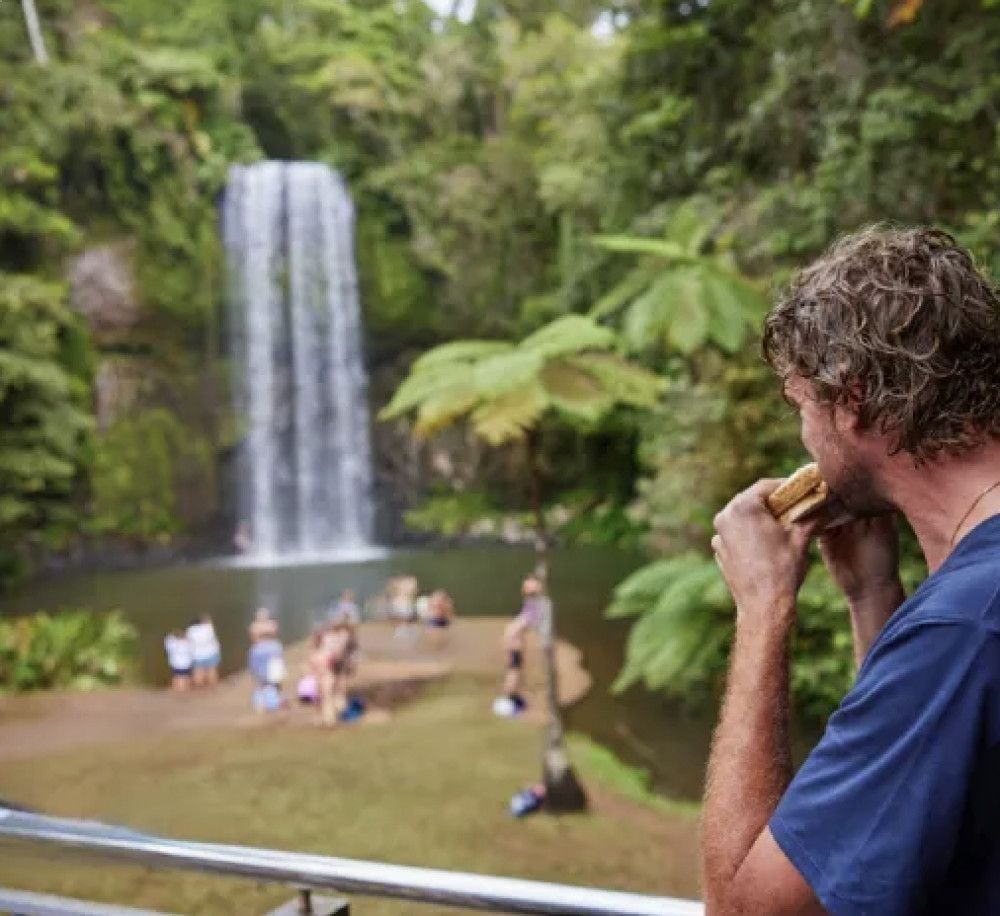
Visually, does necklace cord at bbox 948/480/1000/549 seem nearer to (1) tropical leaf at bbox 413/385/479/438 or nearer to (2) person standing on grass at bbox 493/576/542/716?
(1) tropical leaf at bbox 413/385/479/438

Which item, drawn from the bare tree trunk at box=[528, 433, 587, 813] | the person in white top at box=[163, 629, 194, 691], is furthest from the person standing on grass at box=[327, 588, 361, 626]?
the bare tree trunk at box=[528, 433, 587, 813]

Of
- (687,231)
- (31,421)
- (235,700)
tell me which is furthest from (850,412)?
(31,421)

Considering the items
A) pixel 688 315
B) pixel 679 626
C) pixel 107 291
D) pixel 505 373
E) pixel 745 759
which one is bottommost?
pixel 679 626

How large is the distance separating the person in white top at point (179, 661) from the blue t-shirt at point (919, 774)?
828 cm

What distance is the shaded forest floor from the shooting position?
18.1 feet

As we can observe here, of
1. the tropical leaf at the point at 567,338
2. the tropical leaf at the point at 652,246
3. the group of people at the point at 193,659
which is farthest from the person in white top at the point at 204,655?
the tropical leaf at the point at 652,246

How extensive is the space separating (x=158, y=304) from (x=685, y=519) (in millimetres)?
9450

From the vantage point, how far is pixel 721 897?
709 millimetres

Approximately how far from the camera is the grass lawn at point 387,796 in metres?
5.46

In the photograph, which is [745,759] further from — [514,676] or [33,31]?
[33,31]

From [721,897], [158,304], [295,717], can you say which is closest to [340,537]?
[158,304]

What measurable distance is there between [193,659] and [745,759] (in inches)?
326

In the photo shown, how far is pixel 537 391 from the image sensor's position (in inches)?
229

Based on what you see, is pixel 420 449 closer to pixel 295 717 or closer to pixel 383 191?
pixel 383 191
